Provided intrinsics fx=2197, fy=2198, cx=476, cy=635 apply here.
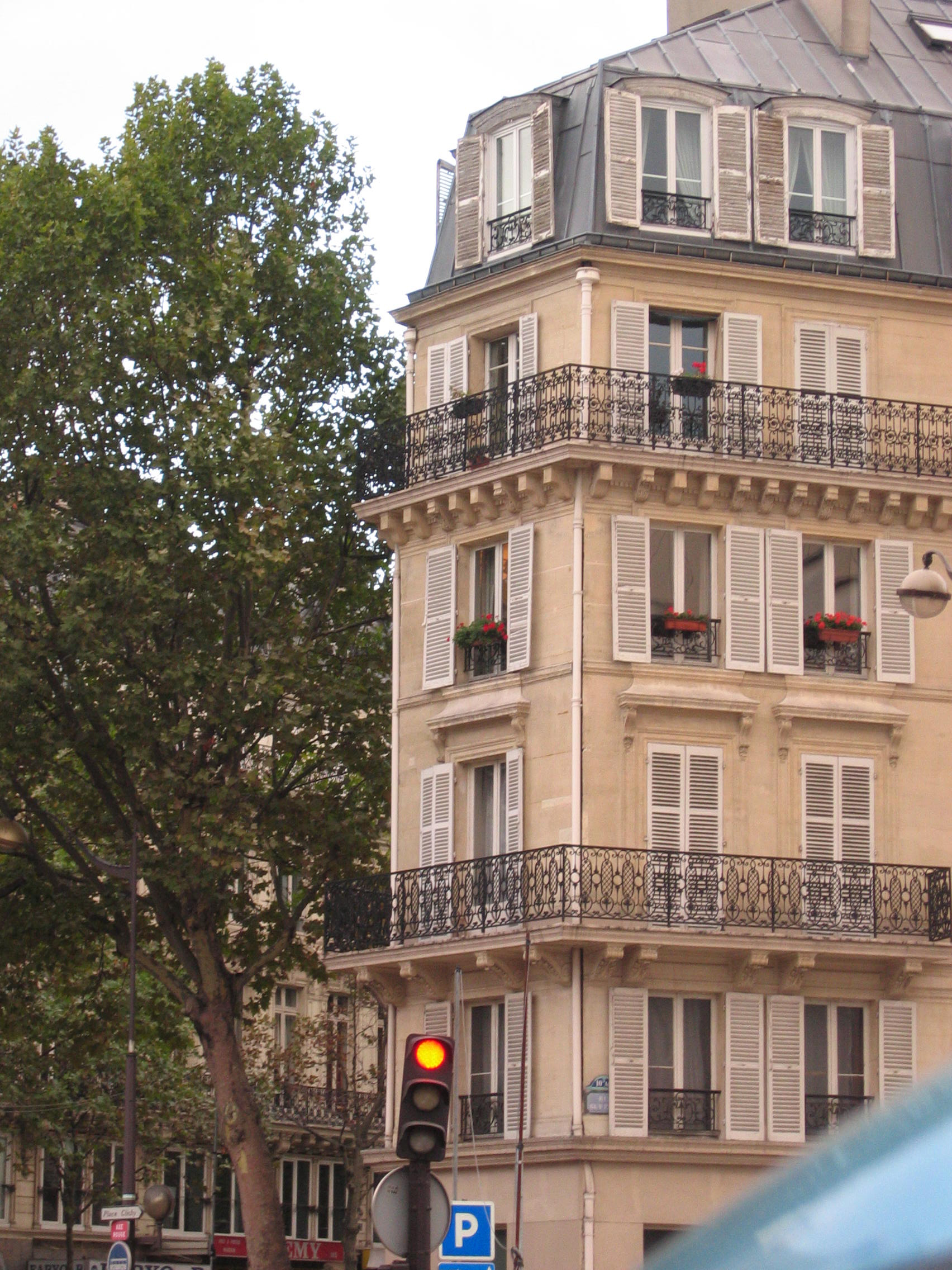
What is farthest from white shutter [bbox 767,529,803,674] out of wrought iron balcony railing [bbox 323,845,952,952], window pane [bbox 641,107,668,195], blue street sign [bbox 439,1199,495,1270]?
blue street sign [bbox 439,1199,495,1270]

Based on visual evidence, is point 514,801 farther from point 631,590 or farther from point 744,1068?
point 744,1068

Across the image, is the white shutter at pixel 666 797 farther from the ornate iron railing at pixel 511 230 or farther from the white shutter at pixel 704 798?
the ornate iron railing at pixel 511 230

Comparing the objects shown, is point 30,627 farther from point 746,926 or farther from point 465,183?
point 746,926

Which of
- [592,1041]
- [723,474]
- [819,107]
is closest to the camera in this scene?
[592,1041]

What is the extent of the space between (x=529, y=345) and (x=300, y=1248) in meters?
33.8

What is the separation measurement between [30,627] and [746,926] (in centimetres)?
1113

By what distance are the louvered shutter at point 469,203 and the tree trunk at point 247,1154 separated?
11.5 meters

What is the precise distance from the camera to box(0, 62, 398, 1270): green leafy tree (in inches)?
1201

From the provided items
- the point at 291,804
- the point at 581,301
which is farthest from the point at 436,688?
the point at 581,301

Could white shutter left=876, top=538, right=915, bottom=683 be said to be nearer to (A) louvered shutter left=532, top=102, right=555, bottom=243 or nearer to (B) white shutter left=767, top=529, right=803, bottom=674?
(B) white shutter left=767, top=529, right=803, bottom=674

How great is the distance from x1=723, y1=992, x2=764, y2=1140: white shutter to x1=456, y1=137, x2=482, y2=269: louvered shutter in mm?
11085

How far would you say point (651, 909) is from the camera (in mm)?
26906

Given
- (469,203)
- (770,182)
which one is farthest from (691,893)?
(469,203)

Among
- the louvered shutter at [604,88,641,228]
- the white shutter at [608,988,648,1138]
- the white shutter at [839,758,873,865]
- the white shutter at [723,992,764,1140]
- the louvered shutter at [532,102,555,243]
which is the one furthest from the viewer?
the louvered shutter at [532,102,555,243]
